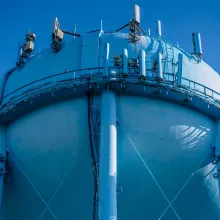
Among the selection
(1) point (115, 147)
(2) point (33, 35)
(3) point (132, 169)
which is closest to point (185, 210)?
(3) point (132, 169)

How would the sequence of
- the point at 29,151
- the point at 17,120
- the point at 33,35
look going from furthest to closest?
the point at 33,35, the point at 17,120, the point at 29,151

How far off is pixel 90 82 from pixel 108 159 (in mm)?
2138

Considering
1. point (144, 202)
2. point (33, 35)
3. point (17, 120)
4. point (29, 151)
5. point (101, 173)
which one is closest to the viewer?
point (101, 173)

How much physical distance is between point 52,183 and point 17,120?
2.33 meters

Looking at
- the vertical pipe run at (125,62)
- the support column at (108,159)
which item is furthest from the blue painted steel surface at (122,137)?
the support column at (108,159)

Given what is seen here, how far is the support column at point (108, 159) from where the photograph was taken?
9.49 meters

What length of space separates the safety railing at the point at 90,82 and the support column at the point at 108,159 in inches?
19.3

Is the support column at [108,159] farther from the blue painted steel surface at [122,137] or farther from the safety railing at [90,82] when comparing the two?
the safety railing at [90,82]

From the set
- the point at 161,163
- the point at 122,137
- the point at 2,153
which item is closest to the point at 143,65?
the point at 122,137

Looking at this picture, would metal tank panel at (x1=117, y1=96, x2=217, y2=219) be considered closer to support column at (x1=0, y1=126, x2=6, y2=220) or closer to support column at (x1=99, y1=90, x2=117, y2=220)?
support column at (x1=99, y1=90, x2=117, y2=220)

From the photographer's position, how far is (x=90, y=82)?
1083 centimetres

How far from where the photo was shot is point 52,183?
35.6 feet

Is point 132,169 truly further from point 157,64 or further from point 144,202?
point 157,64

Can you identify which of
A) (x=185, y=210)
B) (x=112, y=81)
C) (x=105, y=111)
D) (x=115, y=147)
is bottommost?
(x=185, y=210)
